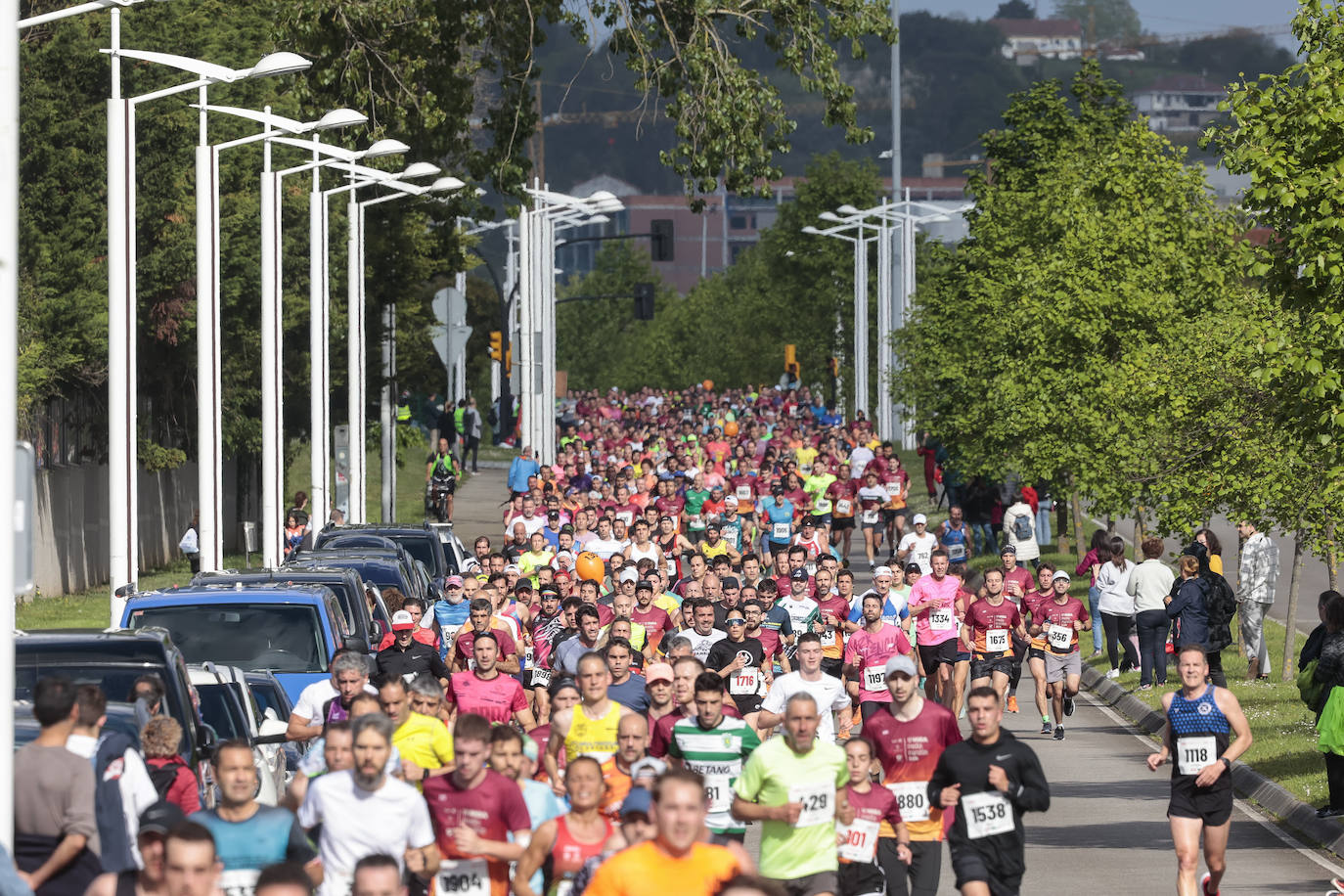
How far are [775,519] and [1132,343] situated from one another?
5457 mm

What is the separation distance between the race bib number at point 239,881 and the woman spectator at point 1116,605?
683 inches

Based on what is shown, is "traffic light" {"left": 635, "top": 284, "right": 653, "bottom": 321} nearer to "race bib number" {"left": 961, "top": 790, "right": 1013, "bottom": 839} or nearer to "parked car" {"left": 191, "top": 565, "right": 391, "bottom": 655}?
"parked car" {"left": 191, "top": 565, "right": 391, "bottom": 655}

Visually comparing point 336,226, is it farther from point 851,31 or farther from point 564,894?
point 564,894

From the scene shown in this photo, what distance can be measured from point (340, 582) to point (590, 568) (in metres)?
8.26

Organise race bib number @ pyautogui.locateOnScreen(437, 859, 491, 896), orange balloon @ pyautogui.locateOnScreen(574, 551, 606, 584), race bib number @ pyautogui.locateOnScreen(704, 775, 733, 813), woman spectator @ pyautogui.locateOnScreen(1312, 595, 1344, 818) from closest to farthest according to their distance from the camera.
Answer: race bib number @ pyautogui.locateOnScreen(437, 859, 491, 896) → race bib number @ pyautogui.locateOnScreen(704, 775, 733, 813) → woman spectator @ pyautogui.locateOnScreen(1312, 595, 1344, 818) → orange balloon @ pyautogui.locateOnScreen(574, 551, 606, 584)

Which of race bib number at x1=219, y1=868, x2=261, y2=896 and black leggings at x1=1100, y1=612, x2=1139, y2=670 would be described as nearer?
race bib number at x1=219, y1=868, x2=261, y2=896

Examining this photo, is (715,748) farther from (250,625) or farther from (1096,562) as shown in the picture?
(1096,562)

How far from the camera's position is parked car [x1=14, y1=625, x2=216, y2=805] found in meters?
12.9

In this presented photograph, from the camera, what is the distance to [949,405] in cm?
4631

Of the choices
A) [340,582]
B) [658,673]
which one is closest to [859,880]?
[658,673]

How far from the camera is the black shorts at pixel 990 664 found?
22125mm

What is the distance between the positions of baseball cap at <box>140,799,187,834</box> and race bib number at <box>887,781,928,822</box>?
3.97 metres

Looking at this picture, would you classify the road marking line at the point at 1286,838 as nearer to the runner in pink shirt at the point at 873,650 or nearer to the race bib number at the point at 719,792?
the runner in pink shirt at the point at 873,650

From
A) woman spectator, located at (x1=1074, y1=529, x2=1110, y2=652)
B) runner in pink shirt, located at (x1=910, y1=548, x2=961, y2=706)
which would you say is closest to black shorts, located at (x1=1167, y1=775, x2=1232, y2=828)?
runner in pink shirt, located at (x1=910, y1=548, x2=961, y2=706)
